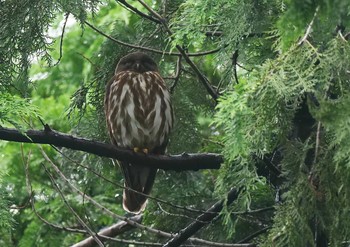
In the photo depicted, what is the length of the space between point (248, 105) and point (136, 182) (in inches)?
109

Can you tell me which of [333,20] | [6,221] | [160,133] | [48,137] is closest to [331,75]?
[333,20]

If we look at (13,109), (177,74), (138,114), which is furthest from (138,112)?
(13,109)

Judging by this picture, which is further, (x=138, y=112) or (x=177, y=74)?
(x=177, y=74)

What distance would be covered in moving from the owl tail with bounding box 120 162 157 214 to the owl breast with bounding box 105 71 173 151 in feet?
0.60

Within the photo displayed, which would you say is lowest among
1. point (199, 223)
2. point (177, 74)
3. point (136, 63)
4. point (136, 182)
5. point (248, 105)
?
point (199, 223)

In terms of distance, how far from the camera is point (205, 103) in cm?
618

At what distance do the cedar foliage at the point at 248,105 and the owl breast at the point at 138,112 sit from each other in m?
0.19

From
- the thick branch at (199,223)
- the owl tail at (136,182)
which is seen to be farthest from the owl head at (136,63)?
the thick branch at (199,223)

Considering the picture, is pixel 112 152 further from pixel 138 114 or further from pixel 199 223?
pixel 138 114

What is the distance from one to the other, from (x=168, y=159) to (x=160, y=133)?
93 centimetres

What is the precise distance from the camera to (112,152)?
4.66 meters

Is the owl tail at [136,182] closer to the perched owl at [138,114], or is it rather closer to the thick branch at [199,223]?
the perched owl at [138,114]

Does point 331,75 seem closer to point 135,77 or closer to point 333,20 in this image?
point 333,20

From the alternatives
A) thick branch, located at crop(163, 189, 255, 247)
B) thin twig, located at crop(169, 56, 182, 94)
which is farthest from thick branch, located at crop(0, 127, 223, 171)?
thin twig, located at crop(169, 56, 182, 94)
